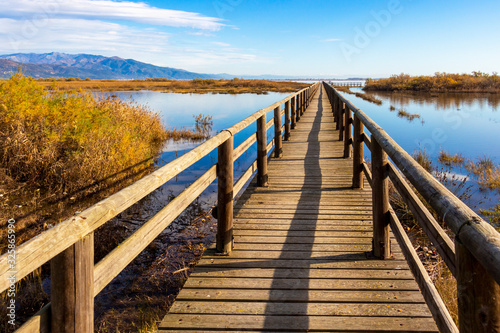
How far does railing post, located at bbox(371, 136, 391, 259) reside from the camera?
129 inches

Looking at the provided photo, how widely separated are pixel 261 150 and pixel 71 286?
4.35 meters

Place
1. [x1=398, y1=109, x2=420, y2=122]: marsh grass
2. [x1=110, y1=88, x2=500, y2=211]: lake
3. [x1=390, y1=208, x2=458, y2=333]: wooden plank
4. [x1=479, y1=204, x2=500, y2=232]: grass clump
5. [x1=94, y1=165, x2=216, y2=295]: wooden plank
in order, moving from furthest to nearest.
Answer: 1. [x1=398, y1=109, x2=420, y2=122]: marsh grass
2. [x1=110, y1=88, x2=500, y2=211]: lake
3. [x1=479, y1=204, x2=500, y2=232]: grass clump
4. [x1=390, y1=208, x2=458, y2=333]: wooden plank
5. [x1=94, y1=165, x2=216, y2=295]: wooden plank

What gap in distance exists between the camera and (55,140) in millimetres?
8117

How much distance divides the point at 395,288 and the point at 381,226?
0.62 m

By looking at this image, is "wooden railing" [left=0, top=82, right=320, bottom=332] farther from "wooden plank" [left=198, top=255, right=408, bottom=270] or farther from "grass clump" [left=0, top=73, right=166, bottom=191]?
"grass clump" [left=0, top=73, right=166, bottom=191]

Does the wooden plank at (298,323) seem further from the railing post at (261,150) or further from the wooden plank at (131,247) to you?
the railing post at (261,150)

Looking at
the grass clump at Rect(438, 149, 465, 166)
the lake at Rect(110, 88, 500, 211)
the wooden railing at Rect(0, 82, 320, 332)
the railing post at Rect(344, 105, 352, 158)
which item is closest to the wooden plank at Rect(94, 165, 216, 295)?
the wooden railing at Rect(0, 82, 320, 332)

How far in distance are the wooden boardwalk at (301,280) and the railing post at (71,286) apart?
1153 mm

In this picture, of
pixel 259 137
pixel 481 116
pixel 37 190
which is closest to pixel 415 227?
pixel 259 137

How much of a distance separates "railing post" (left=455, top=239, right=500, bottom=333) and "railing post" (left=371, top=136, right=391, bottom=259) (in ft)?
6.48

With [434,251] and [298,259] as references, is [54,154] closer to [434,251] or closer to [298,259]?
[298,259]

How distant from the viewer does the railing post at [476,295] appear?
1.20 meters

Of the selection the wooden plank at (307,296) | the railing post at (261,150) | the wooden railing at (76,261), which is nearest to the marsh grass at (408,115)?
the railing post at (261,150)

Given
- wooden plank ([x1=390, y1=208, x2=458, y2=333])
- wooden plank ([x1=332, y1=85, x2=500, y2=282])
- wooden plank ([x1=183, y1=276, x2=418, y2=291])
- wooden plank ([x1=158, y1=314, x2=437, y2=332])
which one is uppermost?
wooden plank ([x1=332, y1=85, x2=500, y2=282])
